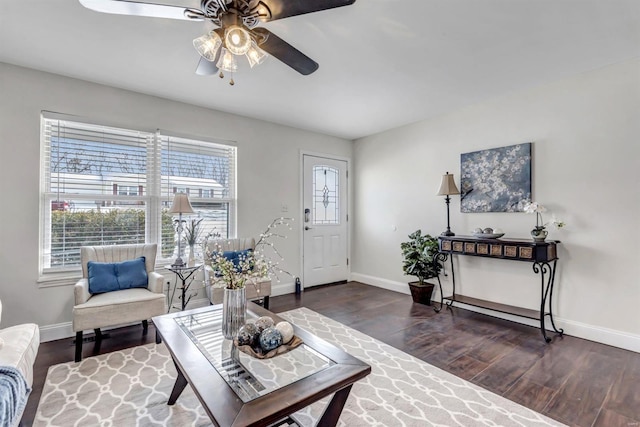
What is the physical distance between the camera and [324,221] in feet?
16.7

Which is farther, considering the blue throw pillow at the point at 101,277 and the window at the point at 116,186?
the window at the point at 116,186

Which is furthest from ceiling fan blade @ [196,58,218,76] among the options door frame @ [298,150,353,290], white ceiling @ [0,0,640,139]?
door frame @ [298,150,353,290]

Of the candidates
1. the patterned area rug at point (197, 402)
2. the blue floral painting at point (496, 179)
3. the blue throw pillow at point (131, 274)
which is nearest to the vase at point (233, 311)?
the patterned area rug at point (197, 402)

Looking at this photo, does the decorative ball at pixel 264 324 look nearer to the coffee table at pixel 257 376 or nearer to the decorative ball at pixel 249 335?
the decorative ball at pixel 249 335

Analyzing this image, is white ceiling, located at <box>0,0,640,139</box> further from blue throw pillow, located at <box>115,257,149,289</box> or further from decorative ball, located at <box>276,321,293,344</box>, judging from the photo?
decorative ball, located at <box>276,321,293,344</box>

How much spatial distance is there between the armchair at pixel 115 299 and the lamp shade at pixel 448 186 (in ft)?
10.9

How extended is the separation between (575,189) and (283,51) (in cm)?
307

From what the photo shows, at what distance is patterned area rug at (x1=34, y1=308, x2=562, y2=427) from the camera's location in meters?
1.76

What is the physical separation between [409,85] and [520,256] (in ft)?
6.77

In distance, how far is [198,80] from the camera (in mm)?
3049

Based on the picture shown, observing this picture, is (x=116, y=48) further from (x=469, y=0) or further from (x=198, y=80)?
(x=469, y=0)

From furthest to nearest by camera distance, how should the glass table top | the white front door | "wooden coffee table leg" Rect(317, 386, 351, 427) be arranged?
the white front door < "wooden coffee table leg" Rect(317, 386, 351, 427) < the glass table top

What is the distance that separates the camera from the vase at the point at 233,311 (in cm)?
177

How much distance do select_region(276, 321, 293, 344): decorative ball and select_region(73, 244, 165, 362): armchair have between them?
1687 millimetres
